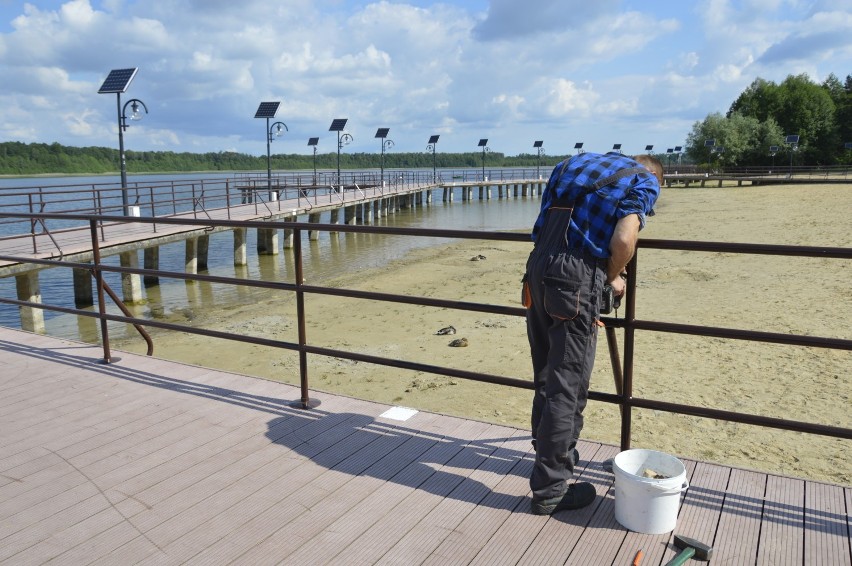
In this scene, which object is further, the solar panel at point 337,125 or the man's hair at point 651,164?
the solar panel at point 337,125

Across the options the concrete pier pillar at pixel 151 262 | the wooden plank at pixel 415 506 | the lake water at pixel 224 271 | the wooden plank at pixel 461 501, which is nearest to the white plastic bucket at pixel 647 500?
the wooden plank at pixel 461 501

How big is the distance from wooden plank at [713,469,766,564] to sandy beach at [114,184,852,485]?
3.83 ft

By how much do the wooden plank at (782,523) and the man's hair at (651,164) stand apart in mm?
1402

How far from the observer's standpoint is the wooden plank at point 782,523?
2426 mm

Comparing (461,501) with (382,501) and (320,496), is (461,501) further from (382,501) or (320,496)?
(320,496)

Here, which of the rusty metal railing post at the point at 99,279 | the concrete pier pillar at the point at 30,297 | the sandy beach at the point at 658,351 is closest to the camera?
the rusty metal railing post at the point at 99,279

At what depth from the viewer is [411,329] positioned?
10508mm

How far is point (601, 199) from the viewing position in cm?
252

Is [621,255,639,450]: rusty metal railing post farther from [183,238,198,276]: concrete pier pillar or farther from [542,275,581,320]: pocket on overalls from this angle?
[183,238,198,276]: concrete pier pillar

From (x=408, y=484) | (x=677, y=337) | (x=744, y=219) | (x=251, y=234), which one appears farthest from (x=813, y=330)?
(x=251, y=234)

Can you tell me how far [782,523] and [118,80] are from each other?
22.7 m

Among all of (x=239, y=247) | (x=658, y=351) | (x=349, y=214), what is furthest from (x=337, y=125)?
(x=658, y=351)

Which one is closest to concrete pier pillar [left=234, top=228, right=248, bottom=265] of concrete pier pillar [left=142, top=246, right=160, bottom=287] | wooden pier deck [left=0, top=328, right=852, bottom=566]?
concrete pier pillar [left=142, top=246, right=160, bottom=287]

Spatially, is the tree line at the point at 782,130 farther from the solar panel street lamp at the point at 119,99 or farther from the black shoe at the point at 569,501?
the black shoe at the point at 569,501
